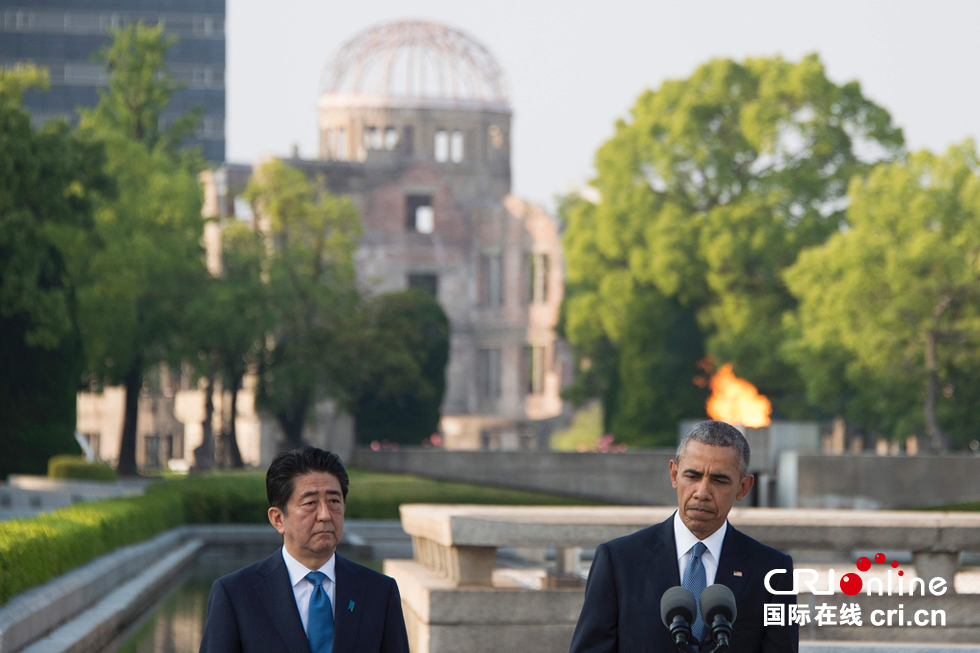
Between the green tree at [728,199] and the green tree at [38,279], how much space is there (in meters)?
17.3

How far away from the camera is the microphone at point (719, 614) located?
14.1ft

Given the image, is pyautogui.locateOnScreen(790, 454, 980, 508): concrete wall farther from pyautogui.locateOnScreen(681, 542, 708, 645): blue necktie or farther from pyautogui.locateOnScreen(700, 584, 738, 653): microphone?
pyautogui.locateOnScreen(700, 584, 738, 653): microphone

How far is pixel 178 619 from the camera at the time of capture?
1686 cm

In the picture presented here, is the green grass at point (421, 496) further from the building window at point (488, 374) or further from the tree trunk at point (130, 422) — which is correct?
the building window at point (488, 374)

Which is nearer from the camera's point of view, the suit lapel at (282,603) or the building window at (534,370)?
the suit lapel at (282,603)

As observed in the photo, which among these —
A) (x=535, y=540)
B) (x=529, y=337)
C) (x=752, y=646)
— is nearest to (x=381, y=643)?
(x=752, y=646)

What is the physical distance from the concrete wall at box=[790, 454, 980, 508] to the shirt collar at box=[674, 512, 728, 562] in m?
24.5

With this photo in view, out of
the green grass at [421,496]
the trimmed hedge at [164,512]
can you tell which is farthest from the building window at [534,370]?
the green grass at [421,496]

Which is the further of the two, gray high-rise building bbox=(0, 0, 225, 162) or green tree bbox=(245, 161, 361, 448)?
gray high-rise building bbox=(0, 0, 225, 162)

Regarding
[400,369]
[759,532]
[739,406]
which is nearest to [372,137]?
[400,369]

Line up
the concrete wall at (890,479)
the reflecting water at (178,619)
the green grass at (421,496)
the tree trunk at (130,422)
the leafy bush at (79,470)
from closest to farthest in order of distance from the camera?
the reflecting water at (178,619), the concrete wall at (890,479), the green grass at (421,496), the leafy bush at (79,470), the tree trunk at (130,422)

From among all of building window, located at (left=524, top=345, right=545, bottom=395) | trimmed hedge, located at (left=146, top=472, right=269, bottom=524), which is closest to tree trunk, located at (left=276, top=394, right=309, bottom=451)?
trimmed hedge, located at (left=146, top=472, right=269, bottom=524)

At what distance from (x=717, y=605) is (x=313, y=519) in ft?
4.25

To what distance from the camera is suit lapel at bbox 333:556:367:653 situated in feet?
15.5
